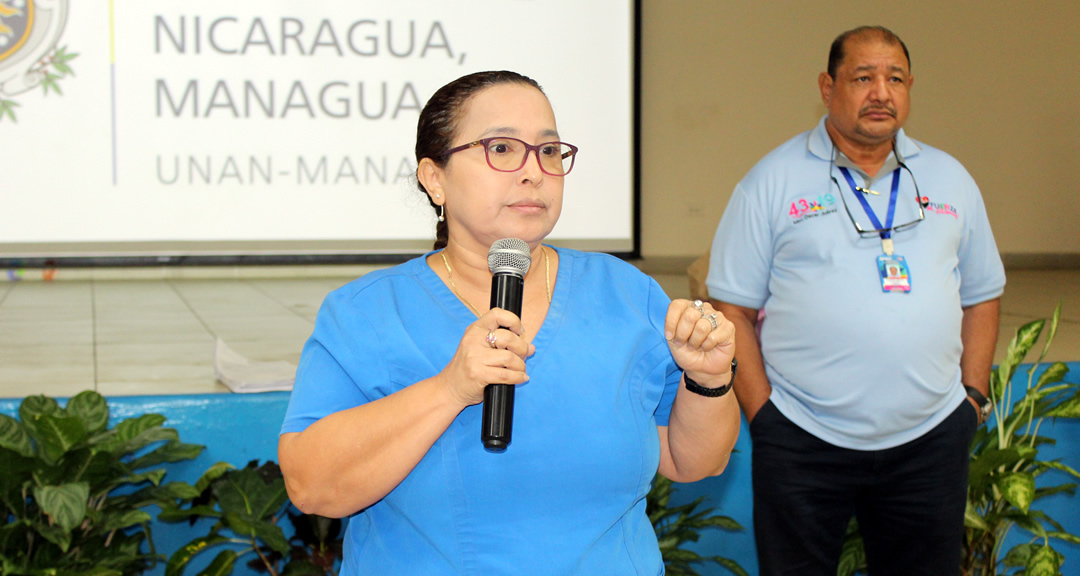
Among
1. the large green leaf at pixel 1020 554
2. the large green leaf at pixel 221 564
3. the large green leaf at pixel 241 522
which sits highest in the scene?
the large green leaf at pixel 241 522

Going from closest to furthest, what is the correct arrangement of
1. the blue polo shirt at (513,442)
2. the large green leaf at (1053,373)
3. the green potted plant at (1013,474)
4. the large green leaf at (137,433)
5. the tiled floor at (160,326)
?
the blue polo shirt at (513,442)
the large green leaf at (137,433)
the green potted plant at (1013,474)
the large green leaf at (1053,373)
the tiled floor at (160,326)

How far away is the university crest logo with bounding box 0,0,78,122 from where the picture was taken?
4867 mm

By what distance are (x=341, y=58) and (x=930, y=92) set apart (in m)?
4.92

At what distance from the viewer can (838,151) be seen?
76.8 inches

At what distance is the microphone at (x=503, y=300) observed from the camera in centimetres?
84

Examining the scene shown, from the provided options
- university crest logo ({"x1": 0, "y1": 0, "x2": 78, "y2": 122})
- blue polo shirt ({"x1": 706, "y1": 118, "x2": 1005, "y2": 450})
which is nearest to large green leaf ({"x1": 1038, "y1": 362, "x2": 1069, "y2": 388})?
blue polo shirt ({"x1": 706, "y1": 118, "x2": 1005, "y2": 450})

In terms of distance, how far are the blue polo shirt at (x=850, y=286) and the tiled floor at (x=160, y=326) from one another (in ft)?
4.23

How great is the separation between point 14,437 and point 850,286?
6.10ft

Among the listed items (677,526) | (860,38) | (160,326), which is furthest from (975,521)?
(160,326)

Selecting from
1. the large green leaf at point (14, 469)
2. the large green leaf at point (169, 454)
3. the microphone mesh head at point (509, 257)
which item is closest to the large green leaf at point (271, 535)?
the large green leaf at point (169, 454)

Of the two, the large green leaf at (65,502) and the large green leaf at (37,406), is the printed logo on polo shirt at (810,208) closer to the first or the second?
the large green leaf at (65,502)

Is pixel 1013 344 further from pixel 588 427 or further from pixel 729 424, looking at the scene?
pixel 588 427

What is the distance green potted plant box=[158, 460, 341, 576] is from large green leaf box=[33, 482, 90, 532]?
25 centimetres

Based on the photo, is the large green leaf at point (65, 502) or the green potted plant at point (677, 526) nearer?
the large green leaf at point (65, 502)
